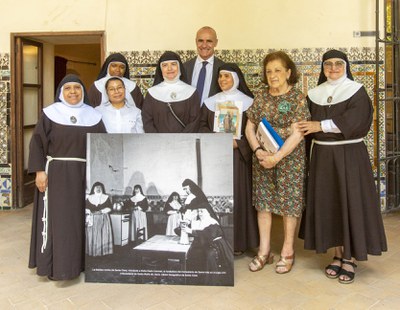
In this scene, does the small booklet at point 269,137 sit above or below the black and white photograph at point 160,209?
above

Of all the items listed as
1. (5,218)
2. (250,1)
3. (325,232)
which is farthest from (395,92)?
(5,218)

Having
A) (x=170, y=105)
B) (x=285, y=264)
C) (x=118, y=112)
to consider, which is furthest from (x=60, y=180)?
(x=285, y=264)

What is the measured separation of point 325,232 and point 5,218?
381cm

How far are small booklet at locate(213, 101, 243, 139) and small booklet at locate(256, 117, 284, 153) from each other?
26 centimetres

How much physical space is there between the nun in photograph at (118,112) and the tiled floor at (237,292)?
1.19 meters

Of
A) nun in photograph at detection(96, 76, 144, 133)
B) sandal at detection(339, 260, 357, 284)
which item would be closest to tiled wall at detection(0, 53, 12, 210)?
nun in photograph at detection(96, 76, 144, 133)

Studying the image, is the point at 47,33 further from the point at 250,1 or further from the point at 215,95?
the point at 215,95

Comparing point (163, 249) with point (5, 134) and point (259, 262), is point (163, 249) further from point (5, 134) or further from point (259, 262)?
point (5, 134)

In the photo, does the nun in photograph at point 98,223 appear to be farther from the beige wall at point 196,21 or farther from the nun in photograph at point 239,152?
the beige wall at point 196,21

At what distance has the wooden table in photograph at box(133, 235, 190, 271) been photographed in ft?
9.13

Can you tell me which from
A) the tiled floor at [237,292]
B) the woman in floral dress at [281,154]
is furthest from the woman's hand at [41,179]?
the woman in floral dress at [281,154]

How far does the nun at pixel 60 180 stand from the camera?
283cm

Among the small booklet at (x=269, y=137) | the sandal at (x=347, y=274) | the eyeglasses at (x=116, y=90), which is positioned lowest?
the sandal at (x=347, y=274)

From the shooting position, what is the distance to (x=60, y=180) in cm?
285
